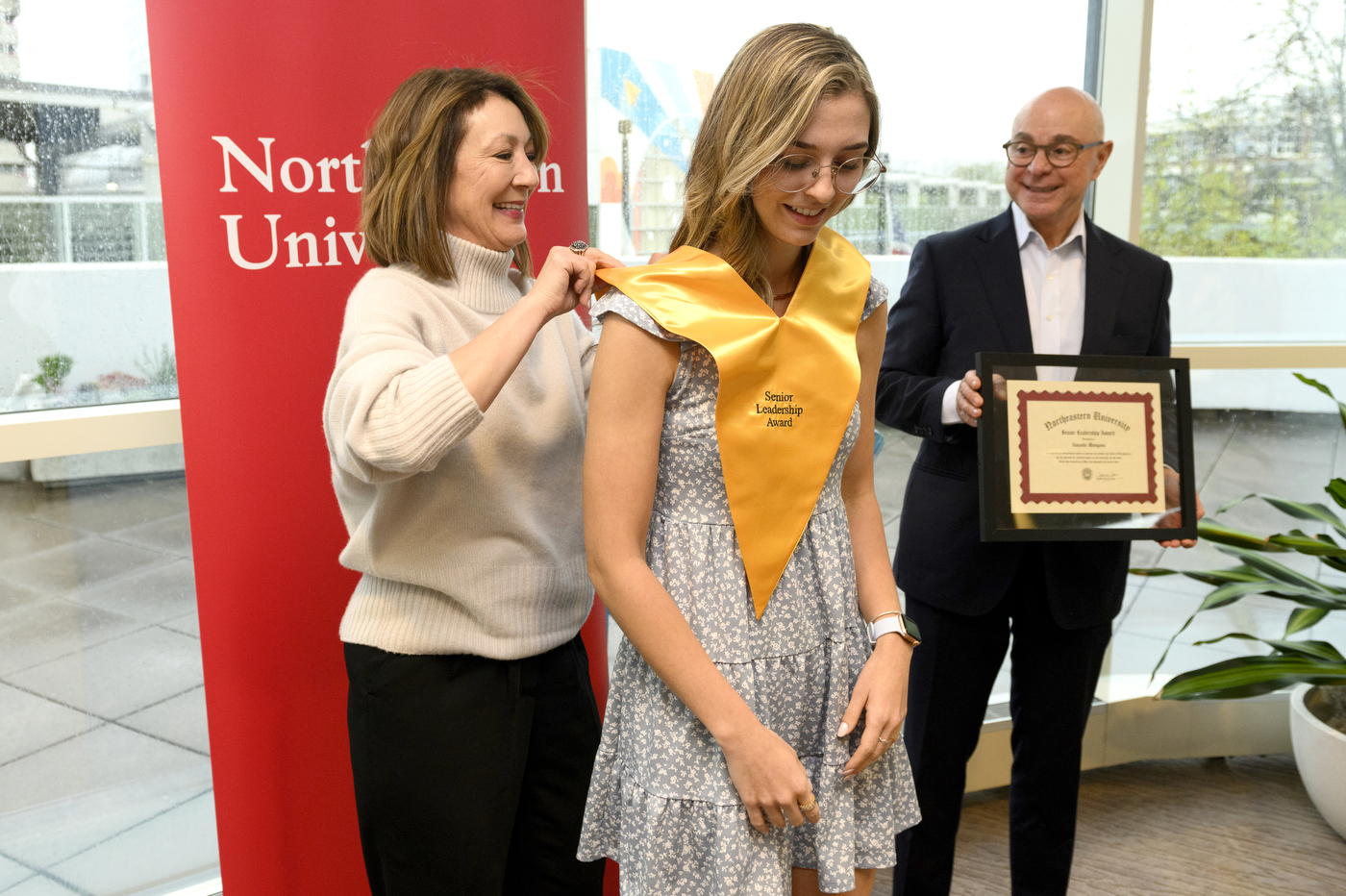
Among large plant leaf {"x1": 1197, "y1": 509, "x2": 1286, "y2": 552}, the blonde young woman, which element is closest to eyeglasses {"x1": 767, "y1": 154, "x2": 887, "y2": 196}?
the blonde young woman

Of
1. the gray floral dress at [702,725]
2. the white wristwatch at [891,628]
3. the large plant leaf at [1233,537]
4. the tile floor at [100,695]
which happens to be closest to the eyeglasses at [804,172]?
the gray floral dress at [702,725]

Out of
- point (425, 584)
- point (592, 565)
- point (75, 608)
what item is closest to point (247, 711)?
point (425, 584)

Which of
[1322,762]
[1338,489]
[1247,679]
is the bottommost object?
[1322,762]

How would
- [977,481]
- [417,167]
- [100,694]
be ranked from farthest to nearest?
[100,694], [977,481], [417,167]

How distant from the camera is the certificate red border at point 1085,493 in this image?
74.6 inches

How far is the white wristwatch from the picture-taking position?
1.35 m

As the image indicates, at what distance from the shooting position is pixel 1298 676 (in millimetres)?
2795

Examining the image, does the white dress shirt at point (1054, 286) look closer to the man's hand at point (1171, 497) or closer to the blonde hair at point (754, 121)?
the man's hand at point (1171, 497)

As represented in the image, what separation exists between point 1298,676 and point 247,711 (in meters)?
2.75

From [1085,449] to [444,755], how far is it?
132 centimetres

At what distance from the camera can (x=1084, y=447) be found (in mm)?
1929

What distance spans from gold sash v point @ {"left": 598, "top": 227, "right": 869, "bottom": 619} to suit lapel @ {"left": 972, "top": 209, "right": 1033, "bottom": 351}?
101cm

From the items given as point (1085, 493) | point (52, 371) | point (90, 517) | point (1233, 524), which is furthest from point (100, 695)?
point (1233, 524)

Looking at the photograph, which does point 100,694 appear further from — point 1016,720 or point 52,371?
point 1016,720
